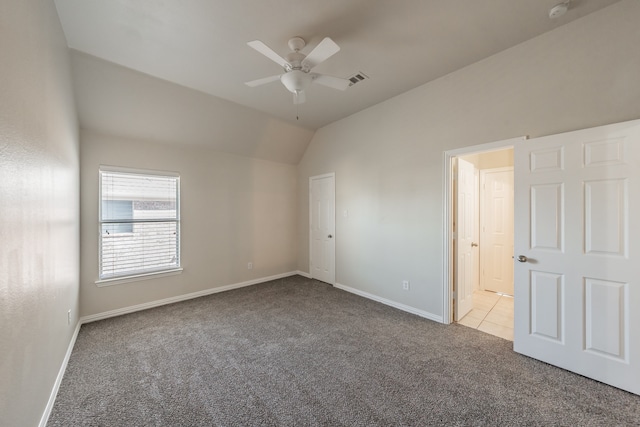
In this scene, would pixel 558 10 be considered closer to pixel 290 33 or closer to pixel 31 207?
pixel 290 33

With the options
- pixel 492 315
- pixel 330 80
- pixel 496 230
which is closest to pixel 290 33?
pixel 330 80

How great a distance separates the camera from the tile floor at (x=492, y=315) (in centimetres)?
287

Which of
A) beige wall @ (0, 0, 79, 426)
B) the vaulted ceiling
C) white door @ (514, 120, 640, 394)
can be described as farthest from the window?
white door @ (514, 120, 640, 394)

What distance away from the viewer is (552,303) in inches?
86.7

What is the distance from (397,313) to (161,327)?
304cm

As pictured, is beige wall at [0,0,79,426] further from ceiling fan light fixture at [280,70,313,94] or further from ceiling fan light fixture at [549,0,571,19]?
ceiling fan light fixture at [549,0,571,19]

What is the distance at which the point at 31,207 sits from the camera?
143 centimetres

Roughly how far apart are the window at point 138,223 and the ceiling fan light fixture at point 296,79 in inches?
105

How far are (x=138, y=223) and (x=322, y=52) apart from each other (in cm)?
347

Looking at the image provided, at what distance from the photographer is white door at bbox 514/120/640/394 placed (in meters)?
1.87

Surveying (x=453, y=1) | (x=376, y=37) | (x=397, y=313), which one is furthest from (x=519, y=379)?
(x=376, y=37)

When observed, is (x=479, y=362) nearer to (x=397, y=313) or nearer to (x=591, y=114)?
(x=397, y=313)

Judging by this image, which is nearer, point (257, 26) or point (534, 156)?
point (257, 26)

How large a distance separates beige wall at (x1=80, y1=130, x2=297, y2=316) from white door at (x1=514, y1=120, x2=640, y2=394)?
13.0 ft
